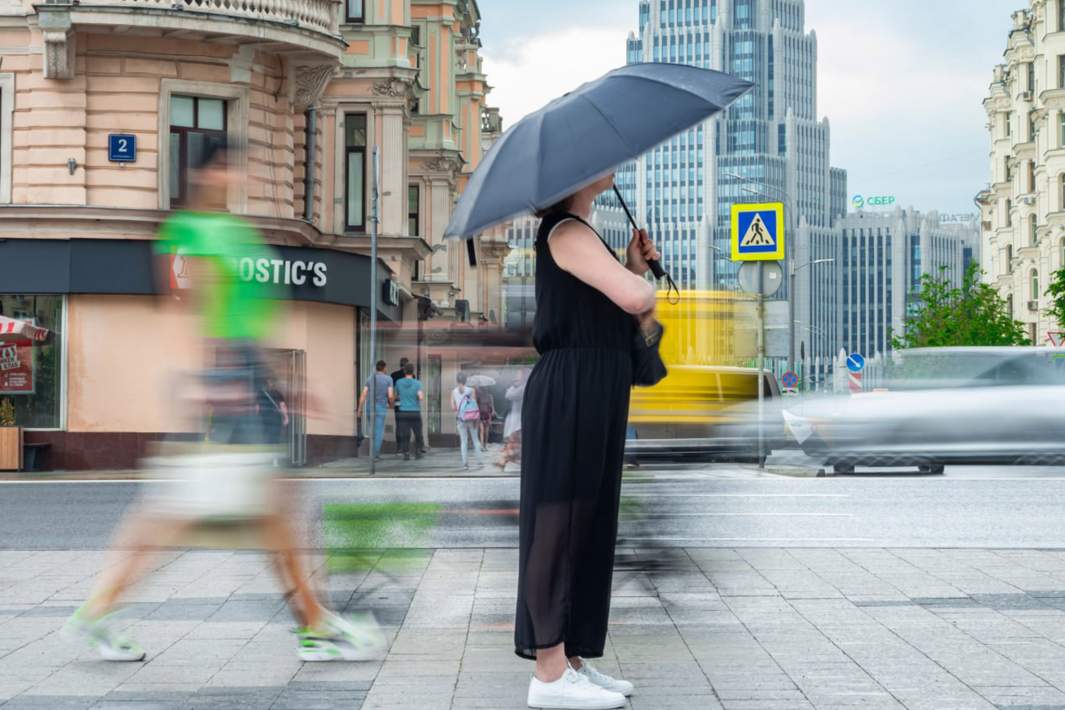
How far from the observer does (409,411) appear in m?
24.1

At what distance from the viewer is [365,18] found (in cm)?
3241

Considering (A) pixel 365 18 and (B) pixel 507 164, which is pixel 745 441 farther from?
(A) pixel 365 18

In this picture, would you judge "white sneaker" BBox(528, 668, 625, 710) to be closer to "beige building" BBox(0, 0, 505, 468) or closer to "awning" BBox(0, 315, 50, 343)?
"beige building" BBox(0, 0, 505, 468)

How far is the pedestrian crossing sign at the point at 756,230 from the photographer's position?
22.0 metres

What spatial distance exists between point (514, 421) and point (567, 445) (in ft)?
18.0

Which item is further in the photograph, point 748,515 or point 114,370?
point 114,370

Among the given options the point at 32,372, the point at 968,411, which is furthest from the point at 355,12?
the point at 968,411

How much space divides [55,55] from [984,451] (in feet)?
50.3

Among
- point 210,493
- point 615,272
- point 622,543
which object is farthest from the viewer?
point 622,543

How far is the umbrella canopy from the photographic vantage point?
5152 millimetres

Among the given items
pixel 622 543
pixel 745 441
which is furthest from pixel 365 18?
pixel 622 543

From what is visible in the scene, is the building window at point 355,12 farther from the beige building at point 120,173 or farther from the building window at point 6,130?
the building window at point 6,130

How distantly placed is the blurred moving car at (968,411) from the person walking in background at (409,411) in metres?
6.86

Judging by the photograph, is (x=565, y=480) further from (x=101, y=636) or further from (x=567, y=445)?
(x=101, y=636)
